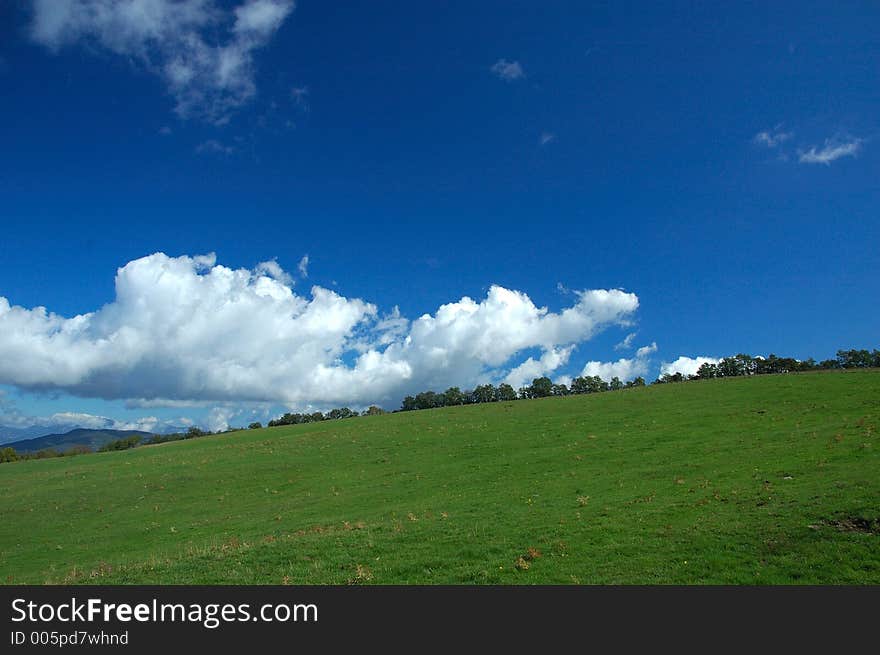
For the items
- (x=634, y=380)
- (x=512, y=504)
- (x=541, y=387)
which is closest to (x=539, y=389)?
(x=541, y=387)

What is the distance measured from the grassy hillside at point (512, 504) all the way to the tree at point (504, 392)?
95.1 metres

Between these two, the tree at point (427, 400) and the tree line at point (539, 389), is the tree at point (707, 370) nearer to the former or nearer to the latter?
the tree line at point (539, 389)

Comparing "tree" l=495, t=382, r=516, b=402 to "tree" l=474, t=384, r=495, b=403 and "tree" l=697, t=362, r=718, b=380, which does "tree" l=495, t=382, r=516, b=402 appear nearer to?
"tree" l=474, t=384, r=495, b=403

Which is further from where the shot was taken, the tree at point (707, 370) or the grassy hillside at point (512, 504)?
the tree at point (707, 370)

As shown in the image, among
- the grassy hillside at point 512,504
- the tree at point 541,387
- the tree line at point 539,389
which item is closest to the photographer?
the grassy hillside at point 512,504

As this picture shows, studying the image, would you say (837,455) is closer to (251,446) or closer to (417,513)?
(417,513)

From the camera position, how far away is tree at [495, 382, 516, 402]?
155 meters

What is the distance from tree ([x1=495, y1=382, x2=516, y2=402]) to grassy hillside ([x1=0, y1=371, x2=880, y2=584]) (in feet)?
312
